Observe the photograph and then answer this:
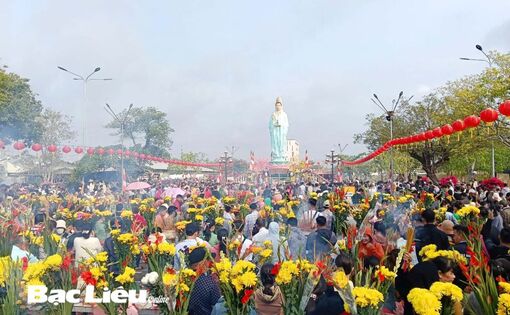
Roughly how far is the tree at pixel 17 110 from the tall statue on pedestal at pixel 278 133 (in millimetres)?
18187

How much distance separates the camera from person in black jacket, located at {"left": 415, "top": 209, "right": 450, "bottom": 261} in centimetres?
647

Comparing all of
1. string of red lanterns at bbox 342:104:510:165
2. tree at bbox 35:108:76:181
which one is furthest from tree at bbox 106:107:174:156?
string of red lanterns at bbox 342:104:510:165

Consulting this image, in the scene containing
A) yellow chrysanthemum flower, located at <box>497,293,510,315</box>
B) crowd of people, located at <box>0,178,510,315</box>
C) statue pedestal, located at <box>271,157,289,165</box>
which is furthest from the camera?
statue pedestal, located at <box>271,157,289,165</box>

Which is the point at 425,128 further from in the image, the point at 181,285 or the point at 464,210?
the point at 181,285

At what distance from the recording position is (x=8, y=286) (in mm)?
4164

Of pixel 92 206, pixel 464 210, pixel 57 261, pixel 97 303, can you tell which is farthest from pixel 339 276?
pixel 92 206

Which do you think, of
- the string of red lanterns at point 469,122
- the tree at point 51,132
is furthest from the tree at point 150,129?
the string of red lanterns at point 469,122

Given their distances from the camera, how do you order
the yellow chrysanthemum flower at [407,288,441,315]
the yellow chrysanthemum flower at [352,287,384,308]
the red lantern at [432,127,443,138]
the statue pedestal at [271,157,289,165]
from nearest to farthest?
the yellow chrysanthemum flower at [407,288,441,315] < the yellow chrysanthemum flower at [352,287,384,308] < the red lantern at [432,127,443,138] < the statue pedestal at [271,157,289,165]

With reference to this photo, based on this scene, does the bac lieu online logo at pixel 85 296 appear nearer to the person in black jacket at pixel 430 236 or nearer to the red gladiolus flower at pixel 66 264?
the red gladiolus flower at pixel 66 264

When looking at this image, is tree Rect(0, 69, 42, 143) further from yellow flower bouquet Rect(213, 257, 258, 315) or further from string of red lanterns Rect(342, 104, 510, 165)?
yellow flower bouquet Rect(213, 257, 258, 315)

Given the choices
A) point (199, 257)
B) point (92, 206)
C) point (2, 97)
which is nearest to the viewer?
point (199, 257)

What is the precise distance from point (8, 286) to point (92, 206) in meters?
8.63

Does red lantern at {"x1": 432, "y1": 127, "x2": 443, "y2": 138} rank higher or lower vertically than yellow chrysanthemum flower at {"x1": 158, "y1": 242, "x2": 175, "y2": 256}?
higher

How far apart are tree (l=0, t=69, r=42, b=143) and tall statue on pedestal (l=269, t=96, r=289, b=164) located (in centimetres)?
1819
